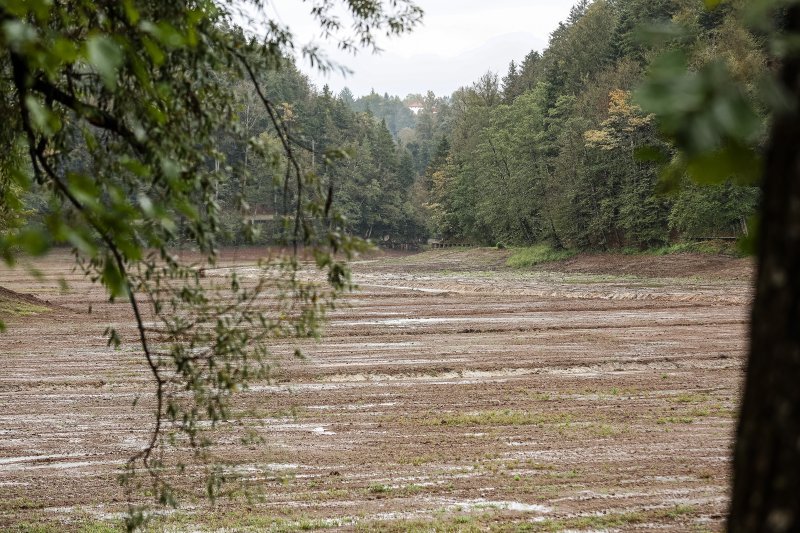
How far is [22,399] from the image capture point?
57.3 ft

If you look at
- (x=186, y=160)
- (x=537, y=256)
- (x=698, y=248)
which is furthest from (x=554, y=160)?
(x=186, y=160)

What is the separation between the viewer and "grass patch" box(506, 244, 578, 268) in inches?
2598

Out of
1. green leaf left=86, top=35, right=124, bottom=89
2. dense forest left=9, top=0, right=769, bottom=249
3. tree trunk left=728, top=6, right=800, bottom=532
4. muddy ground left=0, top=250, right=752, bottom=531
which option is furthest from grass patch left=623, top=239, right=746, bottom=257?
green leaf left=86, top=35, right=124, bottom=89

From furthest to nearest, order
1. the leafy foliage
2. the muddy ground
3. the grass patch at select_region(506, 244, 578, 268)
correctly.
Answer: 1. the grass patch at select_region(506, 244, 578, 268)
2. the muddy ground
3. the leafy foliage

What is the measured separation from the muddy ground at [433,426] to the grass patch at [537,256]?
1336 inches

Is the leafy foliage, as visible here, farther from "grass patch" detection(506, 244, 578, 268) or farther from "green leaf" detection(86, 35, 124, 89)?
"grass patch" detection(506, 244, 578, 268)

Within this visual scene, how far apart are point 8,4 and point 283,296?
2611 mm

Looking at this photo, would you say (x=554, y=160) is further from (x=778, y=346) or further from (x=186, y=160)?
(x=778, y=346)

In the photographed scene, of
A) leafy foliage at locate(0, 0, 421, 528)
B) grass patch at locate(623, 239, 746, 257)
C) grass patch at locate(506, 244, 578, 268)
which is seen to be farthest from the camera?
grass patch at locate(506, 244, 578, 268)

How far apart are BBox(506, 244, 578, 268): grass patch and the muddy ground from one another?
33.9 meters

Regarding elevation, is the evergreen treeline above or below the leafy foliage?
above

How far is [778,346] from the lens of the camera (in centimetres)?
166

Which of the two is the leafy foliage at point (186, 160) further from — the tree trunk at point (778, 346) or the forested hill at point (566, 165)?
the forested hill at point (566, 165)

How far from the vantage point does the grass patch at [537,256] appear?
66.0m
